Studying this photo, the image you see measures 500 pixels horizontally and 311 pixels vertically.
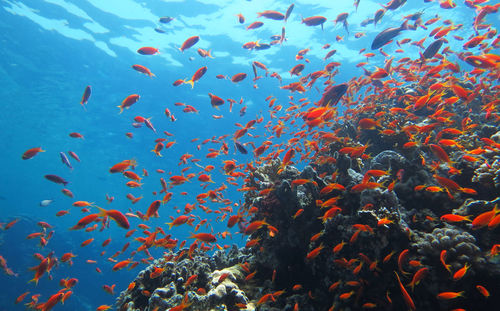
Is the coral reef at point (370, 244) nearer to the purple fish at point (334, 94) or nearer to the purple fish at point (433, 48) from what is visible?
the purple fish at point (334, 94)

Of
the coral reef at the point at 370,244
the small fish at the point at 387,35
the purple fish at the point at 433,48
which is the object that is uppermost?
the small fish at the point at 387,35

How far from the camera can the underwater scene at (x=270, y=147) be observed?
388 cm

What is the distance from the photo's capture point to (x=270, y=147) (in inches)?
790

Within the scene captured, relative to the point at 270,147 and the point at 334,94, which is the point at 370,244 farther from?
the point at 270,147

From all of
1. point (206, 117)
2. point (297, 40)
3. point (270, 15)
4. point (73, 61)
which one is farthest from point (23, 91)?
point (270, 15)

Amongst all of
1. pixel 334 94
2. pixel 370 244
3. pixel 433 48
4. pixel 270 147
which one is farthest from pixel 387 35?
pixel 270 147

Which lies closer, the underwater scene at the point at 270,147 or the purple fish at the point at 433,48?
the underwater scene at the point at 270,147

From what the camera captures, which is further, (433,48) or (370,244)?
(433,48)

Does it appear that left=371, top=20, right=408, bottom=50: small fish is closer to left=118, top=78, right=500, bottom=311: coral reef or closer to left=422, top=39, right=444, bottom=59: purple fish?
left=422, top=39, right=444, bottom=59: purple fish

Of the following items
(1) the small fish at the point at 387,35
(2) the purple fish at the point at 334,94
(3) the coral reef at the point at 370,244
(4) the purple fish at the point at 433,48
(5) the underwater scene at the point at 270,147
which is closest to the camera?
(3) the coral reef at the point at 370,244

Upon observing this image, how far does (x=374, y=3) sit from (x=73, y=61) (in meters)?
29.4

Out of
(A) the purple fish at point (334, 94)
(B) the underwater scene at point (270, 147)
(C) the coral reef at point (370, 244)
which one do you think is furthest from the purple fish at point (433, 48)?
(A) the purple fish at point (334, 94)

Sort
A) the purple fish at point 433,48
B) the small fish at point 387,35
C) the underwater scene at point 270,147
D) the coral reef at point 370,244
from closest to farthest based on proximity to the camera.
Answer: the coral reef at point 370,244
the underwater scene at point 270,147
the small fish at point 387,35
the purple fish at point 433,48

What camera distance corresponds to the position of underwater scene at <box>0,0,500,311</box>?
3.88 meters
